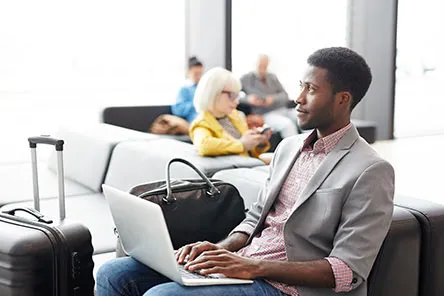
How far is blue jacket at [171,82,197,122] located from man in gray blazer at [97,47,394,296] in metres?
3.72

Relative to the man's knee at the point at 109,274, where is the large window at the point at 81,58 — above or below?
above

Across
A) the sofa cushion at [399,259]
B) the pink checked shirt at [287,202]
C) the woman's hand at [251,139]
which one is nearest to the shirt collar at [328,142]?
the pink checked shirt at [287,202]

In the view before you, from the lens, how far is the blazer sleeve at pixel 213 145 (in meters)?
3.49

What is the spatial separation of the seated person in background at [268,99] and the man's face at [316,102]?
4.25 m

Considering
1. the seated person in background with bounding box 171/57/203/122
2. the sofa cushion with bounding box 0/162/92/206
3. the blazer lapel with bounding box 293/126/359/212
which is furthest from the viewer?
the seated person in background with bounding box 171/57/203/122

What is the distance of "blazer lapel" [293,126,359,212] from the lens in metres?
1.89

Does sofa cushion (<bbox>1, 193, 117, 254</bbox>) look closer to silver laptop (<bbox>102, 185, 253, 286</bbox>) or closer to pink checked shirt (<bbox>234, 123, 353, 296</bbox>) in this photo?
silver laptop (<bbox>102, 185, 253, 286</bbox>)

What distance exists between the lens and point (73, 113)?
23.4 feet

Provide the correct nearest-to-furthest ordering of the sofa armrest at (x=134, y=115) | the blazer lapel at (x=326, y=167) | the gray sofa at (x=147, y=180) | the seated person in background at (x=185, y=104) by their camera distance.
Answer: the blazer lapel at (x=326, y=167) → the gray sofa at (x=147, y=180) → the sofa armrest at (x=134, y=115) → the seated person in background at (x=185, y=104)

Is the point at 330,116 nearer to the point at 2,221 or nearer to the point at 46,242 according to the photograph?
the point at 46,242

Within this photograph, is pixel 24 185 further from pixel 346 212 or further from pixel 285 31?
pixel 285 31

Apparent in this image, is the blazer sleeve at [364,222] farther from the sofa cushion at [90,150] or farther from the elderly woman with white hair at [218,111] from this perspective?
the sofa cushion at [90,150]

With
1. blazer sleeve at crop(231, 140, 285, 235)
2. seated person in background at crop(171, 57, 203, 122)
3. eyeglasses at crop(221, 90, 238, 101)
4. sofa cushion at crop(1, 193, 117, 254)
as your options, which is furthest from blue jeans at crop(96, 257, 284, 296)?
seated person in background at crop(171, 57, 203, 122)

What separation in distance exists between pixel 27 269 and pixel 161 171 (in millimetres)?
1443
